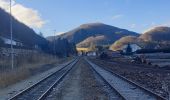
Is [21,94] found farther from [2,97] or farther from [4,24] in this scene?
[4,24]

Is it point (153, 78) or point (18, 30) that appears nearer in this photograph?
point (153, 78)

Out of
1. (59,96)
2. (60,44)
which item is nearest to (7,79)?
(59,96)

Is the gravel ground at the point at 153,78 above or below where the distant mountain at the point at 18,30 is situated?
below

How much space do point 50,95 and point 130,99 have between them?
4057 millimetres

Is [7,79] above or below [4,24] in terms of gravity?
below

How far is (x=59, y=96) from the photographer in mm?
19516

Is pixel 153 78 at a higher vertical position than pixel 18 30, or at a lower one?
lower

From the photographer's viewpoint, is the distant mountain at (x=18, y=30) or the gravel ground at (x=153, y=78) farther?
the distant mountain at (x=18, y=30)

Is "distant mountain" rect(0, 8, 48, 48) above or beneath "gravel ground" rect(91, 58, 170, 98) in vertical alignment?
Result: above

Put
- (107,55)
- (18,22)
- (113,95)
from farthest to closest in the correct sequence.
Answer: (18,22)
(107,55)
(113,95)

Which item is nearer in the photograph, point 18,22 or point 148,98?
point 148,98

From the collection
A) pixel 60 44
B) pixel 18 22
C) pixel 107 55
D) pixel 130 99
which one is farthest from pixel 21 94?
Answer: pixel 60 44

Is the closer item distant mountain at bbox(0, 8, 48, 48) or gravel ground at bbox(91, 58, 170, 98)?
gravel ground at bbox(91, 58, 170, 98)

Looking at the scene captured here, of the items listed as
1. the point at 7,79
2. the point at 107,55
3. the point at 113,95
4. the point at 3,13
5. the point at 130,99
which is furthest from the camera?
the point at 3,13
